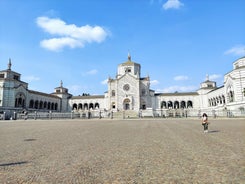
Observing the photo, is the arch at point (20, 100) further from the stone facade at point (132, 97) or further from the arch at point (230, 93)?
the arch at point (230, 93)

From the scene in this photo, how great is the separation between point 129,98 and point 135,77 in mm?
7046

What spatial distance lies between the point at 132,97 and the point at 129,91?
2.16m

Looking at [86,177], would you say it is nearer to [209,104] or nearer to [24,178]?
[24,178]

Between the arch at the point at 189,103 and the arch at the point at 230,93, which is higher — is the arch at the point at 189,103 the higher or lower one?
the lower one

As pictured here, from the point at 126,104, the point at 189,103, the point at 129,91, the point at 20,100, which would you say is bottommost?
the point at 126,104

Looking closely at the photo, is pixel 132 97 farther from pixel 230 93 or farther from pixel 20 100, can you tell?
pixel 20 100

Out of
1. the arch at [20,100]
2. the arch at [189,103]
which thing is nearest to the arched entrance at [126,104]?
the arch at [189,103]

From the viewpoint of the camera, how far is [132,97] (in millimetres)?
59125

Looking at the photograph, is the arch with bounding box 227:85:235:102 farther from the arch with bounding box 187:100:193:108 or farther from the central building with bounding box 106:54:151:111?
the central building with bounding box 106:54:151:111

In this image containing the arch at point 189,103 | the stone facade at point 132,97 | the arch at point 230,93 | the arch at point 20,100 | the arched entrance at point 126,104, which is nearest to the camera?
the arch at point 230,93

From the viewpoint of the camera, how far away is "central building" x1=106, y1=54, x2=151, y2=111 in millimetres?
58875

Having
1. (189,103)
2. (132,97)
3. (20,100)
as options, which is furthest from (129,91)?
(20,100)

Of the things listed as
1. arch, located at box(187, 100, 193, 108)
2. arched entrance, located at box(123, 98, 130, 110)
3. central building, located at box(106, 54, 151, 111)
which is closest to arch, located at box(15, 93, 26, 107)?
central building, located at box(106, 54, 151, 111)

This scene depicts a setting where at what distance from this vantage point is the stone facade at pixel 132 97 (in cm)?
4650
